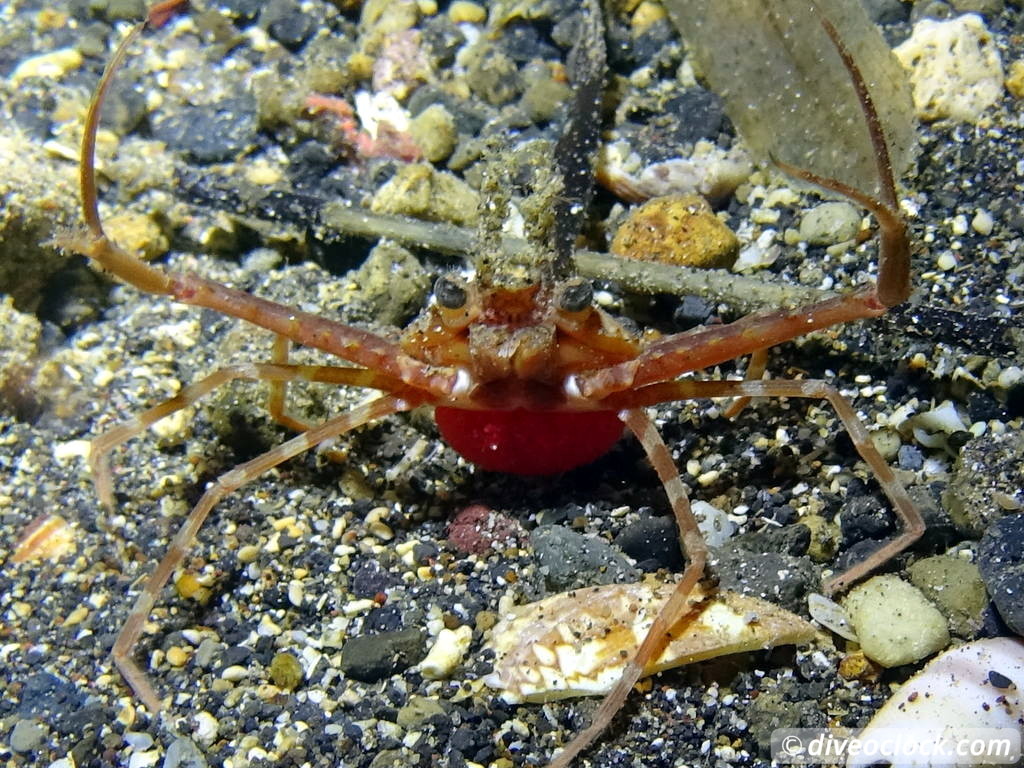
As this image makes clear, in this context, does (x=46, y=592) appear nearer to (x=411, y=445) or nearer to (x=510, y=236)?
(x=411, y=445)

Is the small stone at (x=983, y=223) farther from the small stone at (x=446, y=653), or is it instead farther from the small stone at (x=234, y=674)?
the small stone at (x=234, y=674)

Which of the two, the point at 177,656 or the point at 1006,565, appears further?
the point at 177,656

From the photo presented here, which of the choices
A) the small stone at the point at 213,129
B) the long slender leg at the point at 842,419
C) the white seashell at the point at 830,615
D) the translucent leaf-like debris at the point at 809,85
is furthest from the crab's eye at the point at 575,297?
the small stone at the point at 213,129

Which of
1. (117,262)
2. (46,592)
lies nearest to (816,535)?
(117,262)

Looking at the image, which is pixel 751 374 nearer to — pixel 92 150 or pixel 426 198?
pixel 426 198

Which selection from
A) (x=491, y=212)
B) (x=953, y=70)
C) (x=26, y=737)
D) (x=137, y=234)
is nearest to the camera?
(x=26, y=737)

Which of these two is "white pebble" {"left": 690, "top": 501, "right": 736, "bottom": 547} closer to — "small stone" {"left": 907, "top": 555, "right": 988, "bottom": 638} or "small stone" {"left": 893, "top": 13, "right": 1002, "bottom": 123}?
"small stone" {"left": 907, "top": 555, "right": 988, "bottom": 638}

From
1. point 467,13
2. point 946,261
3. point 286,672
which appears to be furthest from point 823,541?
point 467,13
